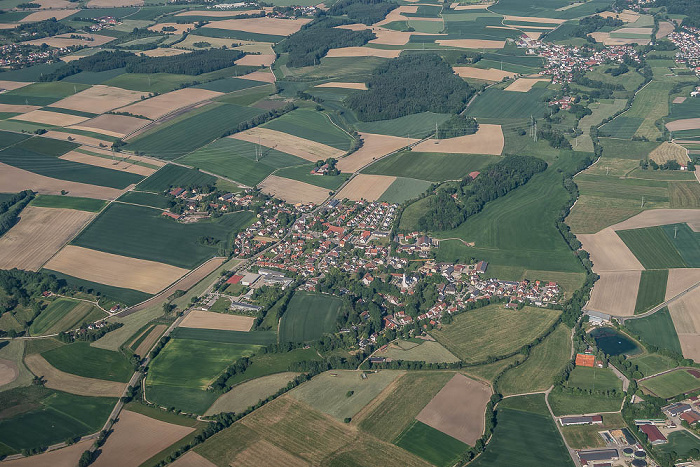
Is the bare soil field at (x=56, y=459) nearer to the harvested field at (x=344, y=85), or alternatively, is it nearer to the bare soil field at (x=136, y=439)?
the bare soil field at (x=136, y=439)

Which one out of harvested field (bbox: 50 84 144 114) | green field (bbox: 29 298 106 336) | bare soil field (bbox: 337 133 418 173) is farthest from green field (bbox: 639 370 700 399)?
harvested field (bbox: 50 84 144 114)

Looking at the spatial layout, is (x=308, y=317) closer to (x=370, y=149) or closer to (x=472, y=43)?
(x=370, y=149)

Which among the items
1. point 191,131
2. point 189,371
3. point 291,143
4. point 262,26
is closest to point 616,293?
point 189,371

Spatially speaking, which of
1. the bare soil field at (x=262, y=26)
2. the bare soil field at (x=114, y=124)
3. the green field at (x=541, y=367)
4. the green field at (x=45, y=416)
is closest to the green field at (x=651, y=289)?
the green field at (x=541, y=367)

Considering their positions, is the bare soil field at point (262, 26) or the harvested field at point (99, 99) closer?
the harvested field at point (99, 99)

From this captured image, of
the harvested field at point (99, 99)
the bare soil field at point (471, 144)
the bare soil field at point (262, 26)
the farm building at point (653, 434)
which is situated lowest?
the farm building at point (653, 434)
